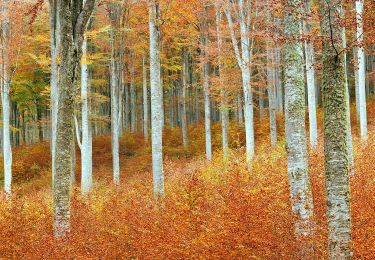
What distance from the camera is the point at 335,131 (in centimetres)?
498

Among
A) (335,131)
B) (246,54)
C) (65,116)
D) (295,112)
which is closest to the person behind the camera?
(335,131)

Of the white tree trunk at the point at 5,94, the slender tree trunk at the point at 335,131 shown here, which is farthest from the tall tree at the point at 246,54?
the slender tree trunk at the point at 335,131

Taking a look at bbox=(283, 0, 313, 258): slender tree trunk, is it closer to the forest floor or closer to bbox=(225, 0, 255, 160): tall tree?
the forest floor

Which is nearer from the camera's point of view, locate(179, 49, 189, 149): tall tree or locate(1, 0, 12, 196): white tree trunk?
locate(1, 0, 12, 196): white tree trunk

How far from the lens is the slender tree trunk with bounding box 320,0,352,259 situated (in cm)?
487

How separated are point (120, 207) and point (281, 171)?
3698 millimetres

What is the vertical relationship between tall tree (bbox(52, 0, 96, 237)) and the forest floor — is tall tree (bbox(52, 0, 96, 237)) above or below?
above

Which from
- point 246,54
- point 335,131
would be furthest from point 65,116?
point 246,54

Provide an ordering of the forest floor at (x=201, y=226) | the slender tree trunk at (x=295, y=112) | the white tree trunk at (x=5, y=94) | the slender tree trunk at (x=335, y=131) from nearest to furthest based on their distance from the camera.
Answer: the slender tree trunk at (x=335, y=131) → the forest floor at (x=201, y=226) → the slender tree trunk at (x=295, y=112) → the white tree trunk at (x=5, y=94)

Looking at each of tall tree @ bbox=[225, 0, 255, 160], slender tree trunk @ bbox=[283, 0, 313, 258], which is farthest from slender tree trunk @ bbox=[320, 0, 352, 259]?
tall tree @ bbox=[225, 0, 255, 160]

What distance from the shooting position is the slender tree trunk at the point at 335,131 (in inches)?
192

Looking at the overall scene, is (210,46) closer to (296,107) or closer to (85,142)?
(85,142)

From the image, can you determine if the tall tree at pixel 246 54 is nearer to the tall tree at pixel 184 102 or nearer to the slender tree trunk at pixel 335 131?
the tall tree at pixel 184 102

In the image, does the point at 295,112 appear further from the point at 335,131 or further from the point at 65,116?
the point at 65,116
